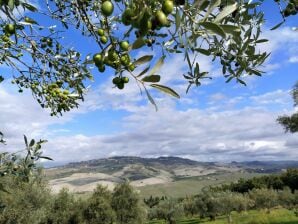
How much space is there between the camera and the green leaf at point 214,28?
5.24ft

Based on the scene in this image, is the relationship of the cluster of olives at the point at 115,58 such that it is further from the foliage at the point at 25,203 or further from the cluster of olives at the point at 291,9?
the foliage at the point at 25,203

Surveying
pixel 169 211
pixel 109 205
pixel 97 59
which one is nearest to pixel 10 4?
pixel 97 59

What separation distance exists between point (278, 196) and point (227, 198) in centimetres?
911

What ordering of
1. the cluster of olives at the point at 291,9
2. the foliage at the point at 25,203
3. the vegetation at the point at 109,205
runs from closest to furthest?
the cluster of olives at the point at 291,9
the foliage at the point at 25,203
the vegetation at the point at 109,205

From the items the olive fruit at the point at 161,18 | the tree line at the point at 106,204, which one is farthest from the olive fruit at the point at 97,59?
the tree line at the point at 106,204

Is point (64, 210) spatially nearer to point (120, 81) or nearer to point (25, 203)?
point (25, 203)

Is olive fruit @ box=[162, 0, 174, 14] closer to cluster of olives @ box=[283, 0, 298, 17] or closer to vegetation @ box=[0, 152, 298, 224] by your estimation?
cluster of olives @ box=[283, 0, 298, 17]

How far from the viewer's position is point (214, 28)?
162cm

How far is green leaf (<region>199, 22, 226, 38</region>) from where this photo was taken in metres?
1.60

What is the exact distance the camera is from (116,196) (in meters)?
52.9

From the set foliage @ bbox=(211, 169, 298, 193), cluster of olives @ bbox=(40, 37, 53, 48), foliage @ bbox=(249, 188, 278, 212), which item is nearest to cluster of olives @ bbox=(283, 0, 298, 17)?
cluster of olives @ bbox=(40, 37, 53, 48)

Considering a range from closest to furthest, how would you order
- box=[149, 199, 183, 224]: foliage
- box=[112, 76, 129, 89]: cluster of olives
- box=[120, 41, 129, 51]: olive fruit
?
1. box=[120, 41, 129, 51]: olive fruit
2. box=[112, 76, 129, 89]: cluster of olives
3. box=[149, 199, 183, 224]: foliage

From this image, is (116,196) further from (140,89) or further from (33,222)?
(140,89)

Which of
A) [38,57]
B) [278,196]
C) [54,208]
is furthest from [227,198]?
[38,57]
